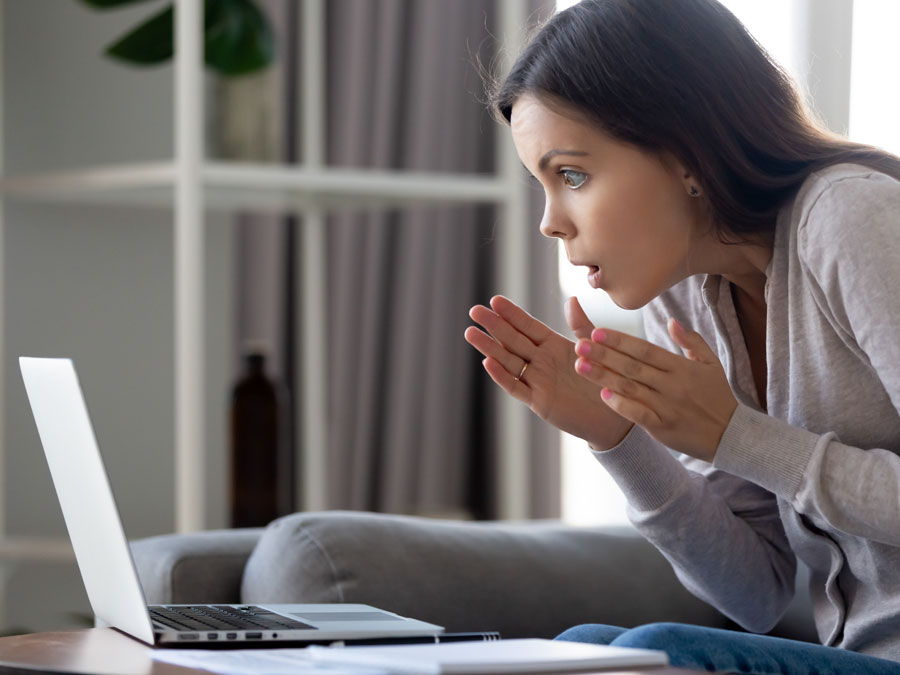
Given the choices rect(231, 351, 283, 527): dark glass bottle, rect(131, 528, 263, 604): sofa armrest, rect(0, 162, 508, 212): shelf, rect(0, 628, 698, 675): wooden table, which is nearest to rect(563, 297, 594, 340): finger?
rect(0, 628, 698, 675): wooden table

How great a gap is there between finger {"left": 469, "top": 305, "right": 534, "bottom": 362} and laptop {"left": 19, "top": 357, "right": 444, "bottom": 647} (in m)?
0.26

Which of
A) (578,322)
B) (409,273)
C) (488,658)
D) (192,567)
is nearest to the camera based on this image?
(488,658)

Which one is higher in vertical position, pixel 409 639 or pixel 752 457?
pixel 752 457

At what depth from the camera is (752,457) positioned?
38.3 inches

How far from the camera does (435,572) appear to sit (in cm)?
135

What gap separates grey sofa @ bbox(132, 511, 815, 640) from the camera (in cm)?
130

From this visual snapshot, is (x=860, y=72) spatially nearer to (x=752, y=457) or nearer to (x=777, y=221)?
(x=777, y=221)

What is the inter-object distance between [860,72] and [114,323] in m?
1.45

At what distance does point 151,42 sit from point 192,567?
4.04 feet

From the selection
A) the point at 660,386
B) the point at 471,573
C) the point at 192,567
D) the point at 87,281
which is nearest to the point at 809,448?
the point at 660,386

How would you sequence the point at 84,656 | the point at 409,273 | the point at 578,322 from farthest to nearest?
the point at 409,273 → the point at 578,322 → the point at 84,656

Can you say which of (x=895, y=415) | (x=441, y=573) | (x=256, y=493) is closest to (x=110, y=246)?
(x=256, y=493)

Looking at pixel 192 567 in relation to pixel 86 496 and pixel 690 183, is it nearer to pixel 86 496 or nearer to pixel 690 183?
pixel 86 496

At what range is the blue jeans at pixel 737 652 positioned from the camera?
0.88 meters
